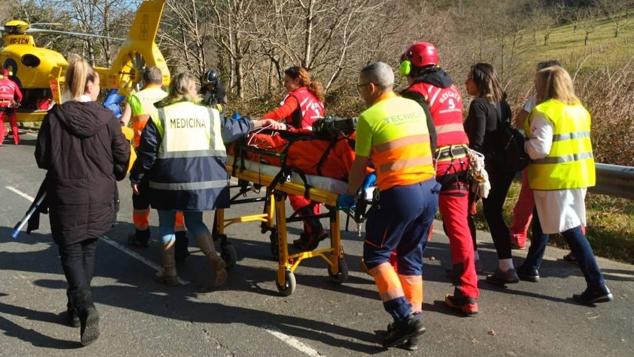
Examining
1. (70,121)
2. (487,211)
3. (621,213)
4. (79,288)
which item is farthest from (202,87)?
(621,213)

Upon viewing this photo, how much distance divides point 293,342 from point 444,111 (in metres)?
2.02

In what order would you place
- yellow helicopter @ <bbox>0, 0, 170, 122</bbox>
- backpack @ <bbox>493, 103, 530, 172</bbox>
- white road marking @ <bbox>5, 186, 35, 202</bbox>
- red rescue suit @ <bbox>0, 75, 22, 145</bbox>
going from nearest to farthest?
backpack @ <bbox>493, 103, 530, 172</bbox> < white road marking @ <bbox>5, 186, 35, 202</bbox> < yellow helicopter @ <bbox>0, 0, 170, 122</bbox> < red rescue suit @ <bbox>0, 75, 22, 145</bbox>

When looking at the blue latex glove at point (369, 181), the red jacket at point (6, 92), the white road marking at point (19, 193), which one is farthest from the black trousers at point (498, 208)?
the red jacket at point (6, 92)

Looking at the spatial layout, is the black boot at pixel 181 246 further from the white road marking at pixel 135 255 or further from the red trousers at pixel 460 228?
the red trousers at pixel 460 228

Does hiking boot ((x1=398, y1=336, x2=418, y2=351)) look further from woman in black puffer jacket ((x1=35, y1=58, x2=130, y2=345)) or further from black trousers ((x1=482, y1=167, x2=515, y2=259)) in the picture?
woman in black puffer jacket ((x1=35, y1=58, x2=130, y2=345))

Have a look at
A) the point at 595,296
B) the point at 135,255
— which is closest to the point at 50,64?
the point at 135,255

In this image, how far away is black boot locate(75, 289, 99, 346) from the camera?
3902 mm

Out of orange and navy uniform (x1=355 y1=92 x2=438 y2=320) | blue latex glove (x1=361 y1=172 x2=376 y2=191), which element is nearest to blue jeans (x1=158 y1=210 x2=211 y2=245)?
blue latex glove (x1=361 y1=172 x2=376 y2=191)

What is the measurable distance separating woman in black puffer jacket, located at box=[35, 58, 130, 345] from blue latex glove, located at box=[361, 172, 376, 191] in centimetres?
172

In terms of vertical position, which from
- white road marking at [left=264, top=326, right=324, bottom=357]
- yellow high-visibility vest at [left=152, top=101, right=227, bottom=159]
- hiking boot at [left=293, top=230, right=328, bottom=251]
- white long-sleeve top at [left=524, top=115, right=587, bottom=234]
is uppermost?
yellow high-visibility vest at [left=152, top=101, right=227, bottom=159]

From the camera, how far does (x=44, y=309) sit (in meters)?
4.55

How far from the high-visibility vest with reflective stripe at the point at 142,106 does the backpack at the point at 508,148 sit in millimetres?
3326

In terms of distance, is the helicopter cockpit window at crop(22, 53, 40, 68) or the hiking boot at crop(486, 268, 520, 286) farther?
Result: the helicopter cockpit window at crop(22, 53, 40, 68)

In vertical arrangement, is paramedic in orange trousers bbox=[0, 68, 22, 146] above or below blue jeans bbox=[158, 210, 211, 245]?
above
